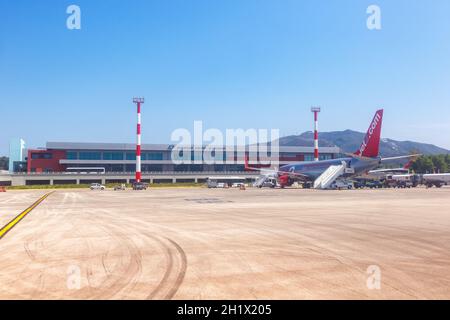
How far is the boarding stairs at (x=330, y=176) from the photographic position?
68062 mm

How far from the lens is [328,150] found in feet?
483

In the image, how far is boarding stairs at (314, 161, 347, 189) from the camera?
223 feet

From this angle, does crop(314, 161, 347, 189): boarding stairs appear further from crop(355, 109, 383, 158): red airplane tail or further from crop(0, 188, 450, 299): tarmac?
crop(0, 188, 450, 299): tarmac

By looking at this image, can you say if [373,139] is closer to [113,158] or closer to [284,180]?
[284,180]

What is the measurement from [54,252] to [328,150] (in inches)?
5703

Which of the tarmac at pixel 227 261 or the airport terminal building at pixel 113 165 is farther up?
the airport terminal building at pixel 113 165

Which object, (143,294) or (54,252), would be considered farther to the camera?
(54,252)

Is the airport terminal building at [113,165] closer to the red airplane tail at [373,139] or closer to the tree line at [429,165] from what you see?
the red airplane tail at [373,139]

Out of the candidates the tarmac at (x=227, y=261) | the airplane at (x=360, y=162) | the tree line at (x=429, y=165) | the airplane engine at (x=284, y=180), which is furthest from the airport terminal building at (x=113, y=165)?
the tarmac at (x=227, y=261)

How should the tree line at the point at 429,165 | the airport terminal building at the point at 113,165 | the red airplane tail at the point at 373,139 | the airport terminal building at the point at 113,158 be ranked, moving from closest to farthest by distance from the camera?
the red airplane tail at the point at 373,139, the airport terminal building at the point at 113,165, the airport terminal building at the point at 113,158, the tree line at the point at 429,165

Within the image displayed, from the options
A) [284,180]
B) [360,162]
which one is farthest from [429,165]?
[284,180]

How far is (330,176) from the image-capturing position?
69500mm
